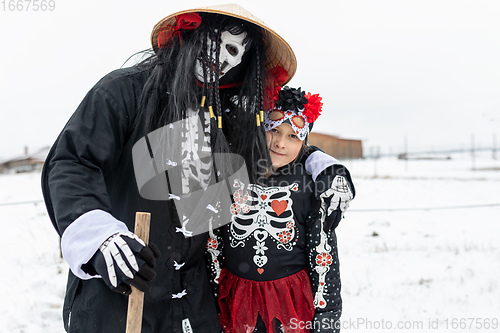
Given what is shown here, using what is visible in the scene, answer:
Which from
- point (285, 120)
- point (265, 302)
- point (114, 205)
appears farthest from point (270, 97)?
point (265, 302)

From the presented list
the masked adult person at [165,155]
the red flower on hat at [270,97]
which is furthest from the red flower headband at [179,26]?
the red flower on hat at [270,97]

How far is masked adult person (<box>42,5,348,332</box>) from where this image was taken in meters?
1.10

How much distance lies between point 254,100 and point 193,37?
0.37 metres

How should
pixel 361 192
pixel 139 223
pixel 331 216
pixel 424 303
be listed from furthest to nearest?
pixel 361 192, pixel 424 303, pixel 331 216, pixel 139 223

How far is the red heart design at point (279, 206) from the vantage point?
6.03 feet

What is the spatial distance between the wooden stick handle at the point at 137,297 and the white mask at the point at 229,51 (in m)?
0.63

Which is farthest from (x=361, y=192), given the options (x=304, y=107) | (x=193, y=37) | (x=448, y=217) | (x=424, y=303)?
(x=193, y=37)

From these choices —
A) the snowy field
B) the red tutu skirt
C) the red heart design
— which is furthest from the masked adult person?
the snowy field

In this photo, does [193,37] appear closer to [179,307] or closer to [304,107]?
[304,107]

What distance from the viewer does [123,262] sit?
0.95 m

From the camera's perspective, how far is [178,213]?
135 centimetres

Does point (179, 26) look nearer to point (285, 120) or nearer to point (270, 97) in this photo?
point (270, 97)

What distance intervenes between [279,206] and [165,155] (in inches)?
29.2

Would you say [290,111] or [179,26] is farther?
[290,111]
